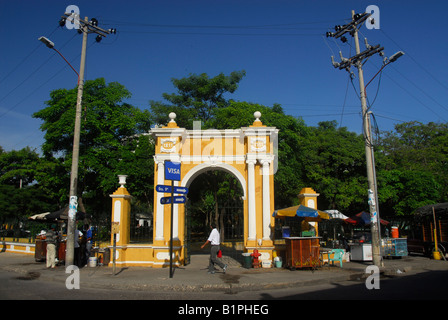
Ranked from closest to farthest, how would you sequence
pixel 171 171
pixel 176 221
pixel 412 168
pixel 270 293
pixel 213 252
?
pixel 270 293
pixel 171 171
pixel 213 252
pixel 176 221
pixel 412 168

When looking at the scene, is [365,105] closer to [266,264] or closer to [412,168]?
[266,264]

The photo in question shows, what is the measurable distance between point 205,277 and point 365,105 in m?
9.62

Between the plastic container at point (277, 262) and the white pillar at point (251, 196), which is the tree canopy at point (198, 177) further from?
the plastic container at point (277, 262)

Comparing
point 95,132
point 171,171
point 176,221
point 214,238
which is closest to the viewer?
point 171,171

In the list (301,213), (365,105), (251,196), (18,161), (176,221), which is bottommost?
(176,221)

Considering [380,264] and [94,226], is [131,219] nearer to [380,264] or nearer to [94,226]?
[94,226]

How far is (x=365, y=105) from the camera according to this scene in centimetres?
1485

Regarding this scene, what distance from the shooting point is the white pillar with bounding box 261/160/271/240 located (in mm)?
14136

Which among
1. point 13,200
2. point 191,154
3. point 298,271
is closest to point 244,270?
point 298,271

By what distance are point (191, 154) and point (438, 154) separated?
31874 millimetres

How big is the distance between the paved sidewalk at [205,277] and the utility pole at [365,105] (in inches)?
44.8

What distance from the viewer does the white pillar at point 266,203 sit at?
14.1m
